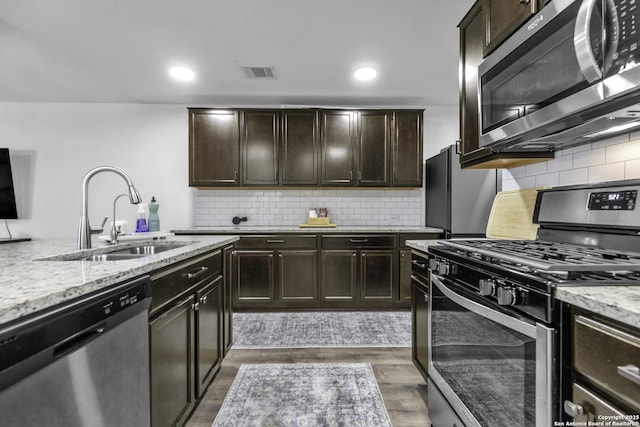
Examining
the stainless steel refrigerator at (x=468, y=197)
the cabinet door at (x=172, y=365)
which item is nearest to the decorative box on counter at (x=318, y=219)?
the stainless steel refrigerator at (x=468, y=197)

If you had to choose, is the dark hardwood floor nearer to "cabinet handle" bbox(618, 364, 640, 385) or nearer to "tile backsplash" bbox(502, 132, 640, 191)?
"cabinet handle" bbox(618, 364, 640, 385)

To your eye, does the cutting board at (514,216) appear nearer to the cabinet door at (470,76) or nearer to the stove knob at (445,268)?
the cabinet door at (470,76)

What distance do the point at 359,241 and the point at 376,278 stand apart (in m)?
0.45

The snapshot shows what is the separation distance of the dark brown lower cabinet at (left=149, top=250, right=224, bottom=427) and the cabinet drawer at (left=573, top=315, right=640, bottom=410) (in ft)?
4.36

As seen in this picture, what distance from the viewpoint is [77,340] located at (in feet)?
2.72

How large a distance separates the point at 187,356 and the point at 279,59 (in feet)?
8.18

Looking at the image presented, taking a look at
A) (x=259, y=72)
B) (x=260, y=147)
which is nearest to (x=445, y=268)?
(x=259, y=72)

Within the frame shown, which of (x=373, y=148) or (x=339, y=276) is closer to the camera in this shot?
(x=339, y=276)

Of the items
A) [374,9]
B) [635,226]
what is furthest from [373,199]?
[635,226]

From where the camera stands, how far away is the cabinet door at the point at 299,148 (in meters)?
3.82

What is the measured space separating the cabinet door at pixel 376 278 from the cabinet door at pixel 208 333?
183 centimetres

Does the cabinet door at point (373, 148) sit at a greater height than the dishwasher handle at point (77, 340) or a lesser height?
greater

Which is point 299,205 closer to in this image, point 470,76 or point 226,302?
point 226,302

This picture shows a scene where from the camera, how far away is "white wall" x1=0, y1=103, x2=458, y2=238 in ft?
13.4
